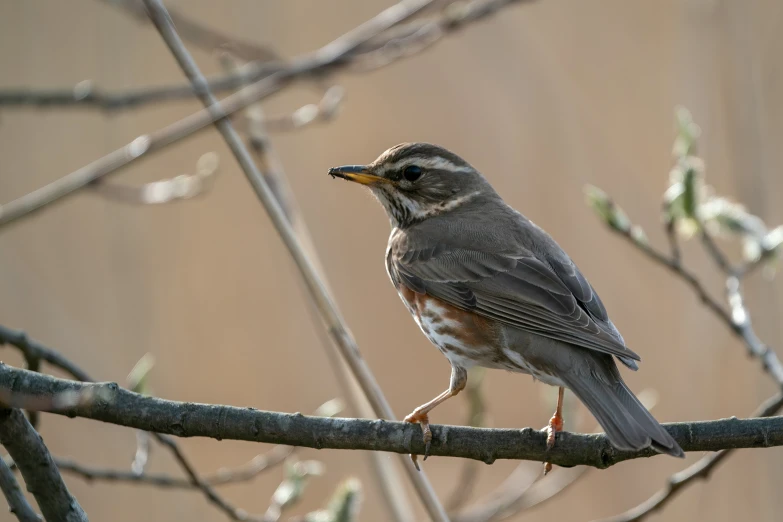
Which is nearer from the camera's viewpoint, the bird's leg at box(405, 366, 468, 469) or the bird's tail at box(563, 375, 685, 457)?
the bird's tail at box(563, 375, 685, 457)

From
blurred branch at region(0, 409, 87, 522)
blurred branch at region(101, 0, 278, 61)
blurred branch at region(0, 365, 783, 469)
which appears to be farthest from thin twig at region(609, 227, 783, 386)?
blurred branch at region(0, 409, 87, 522)

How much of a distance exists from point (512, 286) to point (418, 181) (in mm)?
970

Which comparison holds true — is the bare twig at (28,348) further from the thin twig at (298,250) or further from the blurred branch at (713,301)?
the blurred branch at (713,301)

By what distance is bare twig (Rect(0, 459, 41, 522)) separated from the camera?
6.66 feet

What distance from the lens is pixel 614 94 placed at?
7.01m

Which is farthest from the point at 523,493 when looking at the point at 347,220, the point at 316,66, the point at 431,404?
the point at 347,220

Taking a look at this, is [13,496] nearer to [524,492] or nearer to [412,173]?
[524,492]

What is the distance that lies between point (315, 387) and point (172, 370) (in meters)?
1.15

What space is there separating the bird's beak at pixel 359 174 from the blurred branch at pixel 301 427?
182 centimetres

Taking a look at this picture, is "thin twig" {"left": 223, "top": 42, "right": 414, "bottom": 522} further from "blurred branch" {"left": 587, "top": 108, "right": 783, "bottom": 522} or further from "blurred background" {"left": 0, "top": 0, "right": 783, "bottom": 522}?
"blurred background" {"left": 0, "top": 0, "right": 783, "bottom": 522}

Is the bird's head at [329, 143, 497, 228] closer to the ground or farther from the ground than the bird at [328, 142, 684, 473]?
farther from the ground

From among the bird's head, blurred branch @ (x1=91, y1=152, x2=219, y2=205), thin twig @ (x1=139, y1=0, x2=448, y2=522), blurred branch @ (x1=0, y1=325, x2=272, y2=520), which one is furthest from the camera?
blurred branch @ (x1=91, y1=152, x2=219, y2=205)

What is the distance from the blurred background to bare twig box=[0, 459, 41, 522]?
4433 millimetres

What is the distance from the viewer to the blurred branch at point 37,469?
2.13 m
